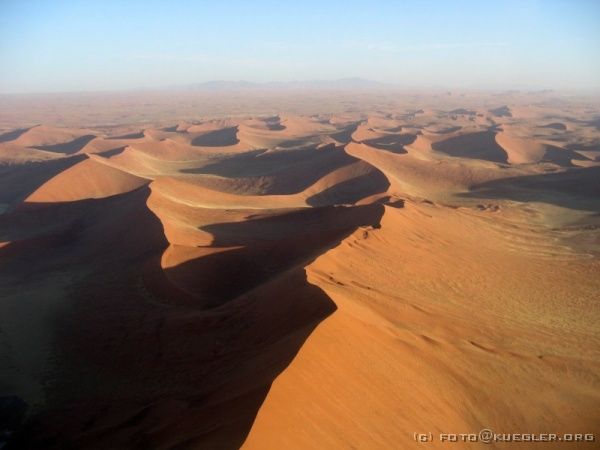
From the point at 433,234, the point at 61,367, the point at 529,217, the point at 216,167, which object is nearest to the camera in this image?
the point at 61,367

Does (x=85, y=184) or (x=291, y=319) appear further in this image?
(x=85, y=184)

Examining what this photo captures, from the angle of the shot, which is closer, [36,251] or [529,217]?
[36,251]

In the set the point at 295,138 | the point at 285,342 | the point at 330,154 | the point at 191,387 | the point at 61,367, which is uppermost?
the point at 285,342

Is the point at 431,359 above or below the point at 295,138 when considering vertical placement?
above

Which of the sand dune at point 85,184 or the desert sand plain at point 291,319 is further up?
the desert sand plain at point 291,319

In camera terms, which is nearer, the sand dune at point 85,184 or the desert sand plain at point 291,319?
the desert sand plain at point 291,319

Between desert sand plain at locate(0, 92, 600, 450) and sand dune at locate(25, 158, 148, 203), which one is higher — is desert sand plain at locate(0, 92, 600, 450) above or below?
above

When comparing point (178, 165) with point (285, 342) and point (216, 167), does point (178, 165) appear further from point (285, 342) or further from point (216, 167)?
point (285, 342)

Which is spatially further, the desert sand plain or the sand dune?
the sand dune

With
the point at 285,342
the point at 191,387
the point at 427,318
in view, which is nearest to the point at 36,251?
the point at 191,387

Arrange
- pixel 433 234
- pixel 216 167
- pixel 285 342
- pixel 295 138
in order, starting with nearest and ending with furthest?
pixel 285 342 < pixel 433 234 < pixel 216 167 < pixel 295 138

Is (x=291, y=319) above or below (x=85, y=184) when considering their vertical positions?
above
